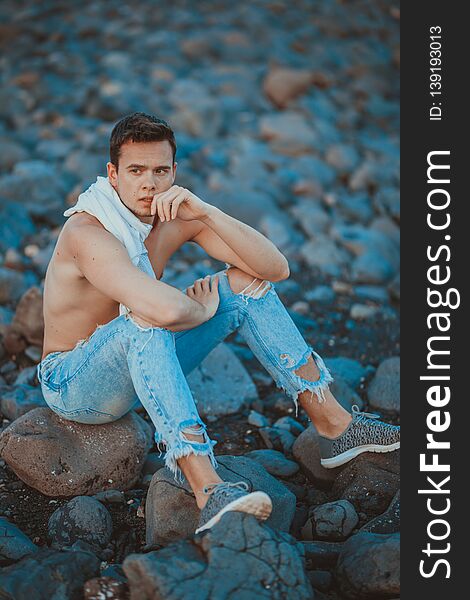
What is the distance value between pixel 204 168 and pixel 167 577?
6.27 metres

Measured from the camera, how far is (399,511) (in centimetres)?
339

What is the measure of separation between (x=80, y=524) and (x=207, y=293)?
3.72 feet

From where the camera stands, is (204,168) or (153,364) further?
(204,168)

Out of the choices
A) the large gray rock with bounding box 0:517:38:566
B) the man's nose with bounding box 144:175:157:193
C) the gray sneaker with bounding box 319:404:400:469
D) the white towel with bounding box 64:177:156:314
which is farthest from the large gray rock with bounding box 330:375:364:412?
A: the large gray rock with bounding box 0:517:38:566

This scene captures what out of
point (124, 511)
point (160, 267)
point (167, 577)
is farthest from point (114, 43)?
point (167, 577)

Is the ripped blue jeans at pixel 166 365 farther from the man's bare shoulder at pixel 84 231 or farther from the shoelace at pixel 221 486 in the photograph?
the man's bare shoulder at pixel 84 231

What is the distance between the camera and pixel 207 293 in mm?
3748

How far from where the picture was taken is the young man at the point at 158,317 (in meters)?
3.27

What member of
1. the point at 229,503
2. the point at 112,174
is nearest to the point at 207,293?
the point at 112,174

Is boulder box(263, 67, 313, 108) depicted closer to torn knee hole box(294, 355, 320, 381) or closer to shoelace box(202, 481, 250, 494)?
torn knee hole box(294, 355, 320, 381)

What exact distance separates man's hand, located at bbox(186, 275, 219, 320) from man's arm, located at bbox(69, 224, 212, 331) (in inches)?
7.2

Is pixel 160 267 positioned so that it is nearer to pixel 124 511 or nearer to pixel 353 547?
pixel 124 511

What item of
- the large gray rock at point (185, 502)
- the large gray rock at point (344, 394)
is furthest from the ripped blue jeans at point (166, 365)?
the large gray rock at point (344, 394)

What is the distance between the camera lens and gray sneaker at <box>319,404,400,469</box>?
3.76m
